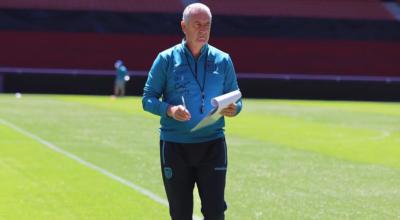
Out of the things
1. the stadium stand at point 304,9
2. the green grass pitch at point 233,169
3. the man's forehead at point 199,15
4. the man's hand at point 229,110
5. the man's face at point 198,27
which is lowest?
the stadium stand at point 304,9

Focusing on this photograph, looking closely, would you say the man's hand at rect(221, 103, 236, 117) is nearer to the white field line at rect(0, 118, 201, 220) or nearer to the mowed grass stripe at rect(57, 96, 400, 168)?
the white field line at rect(0, 118, 201, 220)

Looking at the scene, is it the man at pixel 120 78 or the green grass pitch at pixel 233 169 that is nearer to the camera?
the green grass pitch at pixel 233 169

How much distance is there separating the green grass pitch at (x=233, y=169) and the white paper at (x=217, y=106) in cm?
361

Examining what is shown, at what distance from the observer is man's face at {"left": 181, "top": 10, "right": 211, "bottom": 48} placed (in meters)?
6.80

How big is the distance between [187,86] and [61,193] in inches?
216

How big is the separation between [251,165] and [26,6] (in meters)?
40.2

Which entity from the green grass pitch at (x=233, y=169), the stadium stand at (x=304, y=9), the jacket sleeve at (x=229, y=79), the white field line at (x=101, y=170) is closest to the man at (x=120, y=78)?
the stadium stand at (x=304, y=9)

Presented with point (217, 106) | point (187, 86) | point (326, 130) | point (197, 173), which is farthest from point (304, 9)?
point (217, 106)

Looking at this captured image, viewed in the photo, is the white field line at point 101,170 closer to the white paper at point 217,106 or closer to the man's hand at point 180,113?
the white paper at point 217,106

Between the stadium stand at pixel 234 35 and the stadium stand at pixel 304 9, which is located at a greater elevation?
the stadium stand at pixel 304 9

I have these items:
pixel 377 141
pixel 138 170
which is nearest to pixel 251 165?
pixel 138 170

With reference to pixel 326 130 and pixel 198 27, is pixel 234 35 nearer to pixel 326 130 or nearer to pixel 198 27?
pixel 326 130

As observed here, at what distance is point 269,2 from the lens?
187 ft

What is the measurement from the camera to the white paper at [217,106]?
6.60 m
